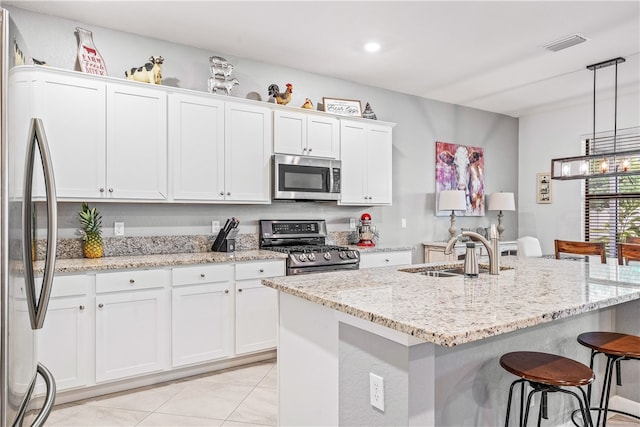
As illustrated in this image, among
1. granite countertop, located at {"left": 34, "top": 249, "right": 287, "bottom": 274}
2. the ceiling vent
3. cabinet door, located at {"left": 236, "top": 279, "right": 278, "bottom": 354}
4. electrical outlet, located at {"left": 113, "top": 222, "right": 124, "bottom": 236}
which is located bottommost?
cabinet door, located at {"left": 236, "top": 279, "right": 278, "bottom": 354}

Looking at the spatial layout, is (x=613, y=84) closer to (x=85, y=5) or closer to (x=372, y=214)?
(x=372, y=214)

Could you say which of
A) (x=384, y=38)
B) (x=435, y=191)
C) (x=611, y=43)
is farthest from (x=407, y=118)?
(x=611, y=43)

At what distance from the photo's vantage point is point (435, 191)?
217 inches

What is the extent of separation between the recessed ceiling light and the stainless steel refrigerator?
2869mm

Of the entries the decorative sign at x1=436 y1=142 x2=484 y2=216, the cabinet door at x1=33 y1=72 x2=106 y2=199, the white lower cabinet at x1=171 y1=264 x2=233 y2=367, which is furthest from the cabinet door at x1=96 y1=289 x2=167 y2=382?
the decorative sign at x1=436 y1=142 x2=484 y2=216

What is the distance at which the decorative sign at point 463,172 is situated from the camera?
5539mm

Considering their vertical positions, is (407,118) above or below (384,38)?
below

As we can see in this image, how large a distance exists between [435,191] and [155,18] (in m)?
3.85

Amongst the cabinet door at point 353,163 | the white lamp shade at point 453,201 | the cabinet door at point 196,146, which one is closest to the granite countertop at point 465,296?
the cabinet door at point 196,146

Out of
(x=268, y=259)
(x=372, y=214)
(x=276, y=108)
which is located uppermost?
(x=276, y=108)

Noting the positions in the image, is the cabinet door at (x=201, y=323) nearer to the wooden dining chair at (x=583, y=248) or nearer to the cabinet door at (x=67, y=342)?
the cabinet door at (x=67, y=342)

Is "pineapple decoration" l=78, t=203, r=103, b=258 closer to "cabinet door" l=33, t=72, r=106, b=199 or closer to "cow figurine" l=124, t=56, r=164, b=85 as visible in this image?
"cabinet door" l=33, t=72, r=106, b=199

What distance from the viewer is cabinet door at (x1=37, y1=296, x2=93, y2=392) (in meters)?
2.60

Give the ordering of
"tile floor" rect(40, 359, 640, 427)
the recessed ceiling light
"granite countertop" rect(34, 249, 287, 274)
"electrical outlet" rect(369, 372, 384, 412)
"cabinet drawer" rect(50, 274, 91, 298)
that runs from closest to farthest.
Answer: "electrical outlet" rect(369, 372, 384, 412) < "tile floor" rect(40, 359, 640, 427) < "cabinet drawer" rect(50, 274, 91, 298) < "granite countertop" rect(34, 249, 287, 274) < the recessed ceiling light
